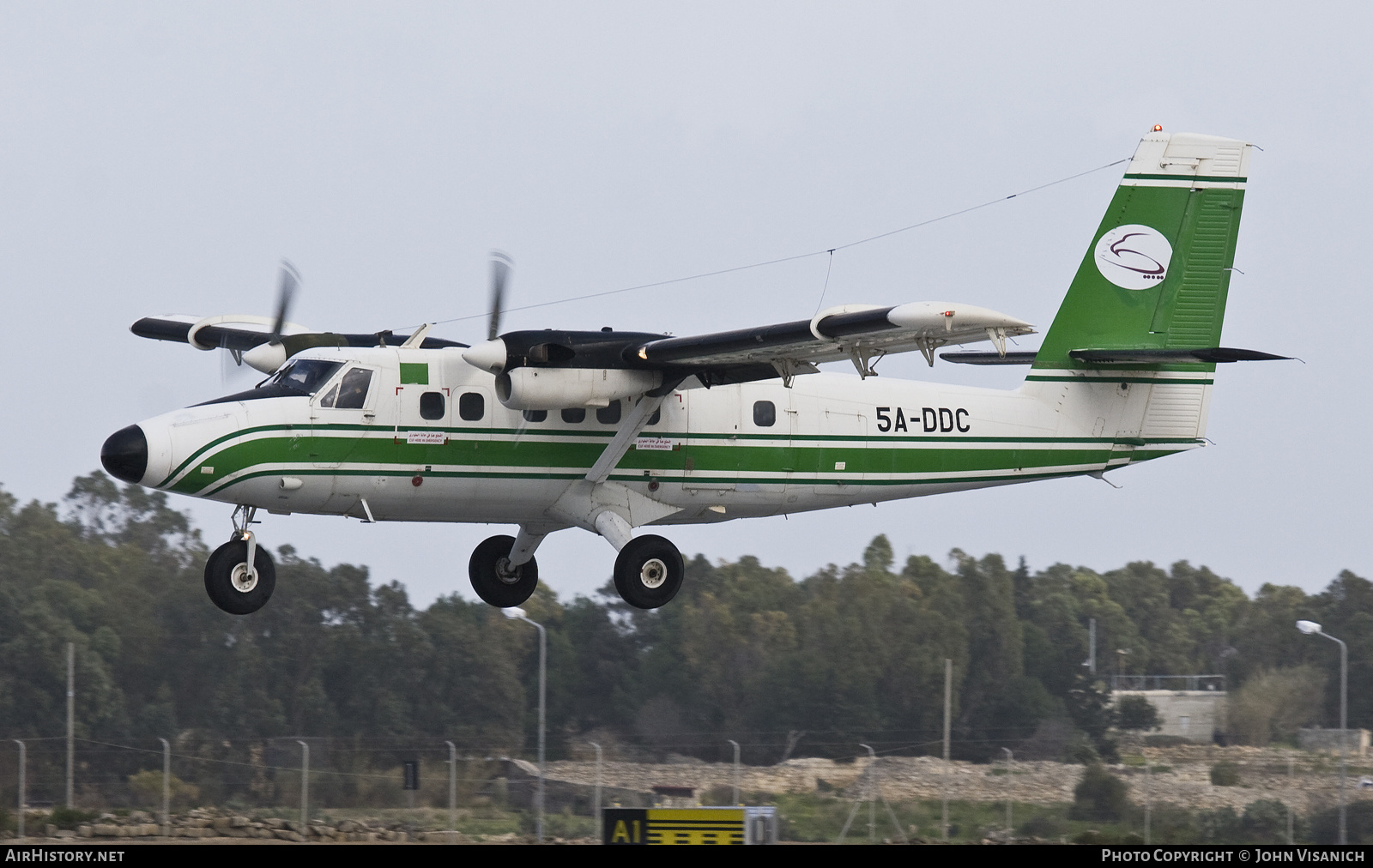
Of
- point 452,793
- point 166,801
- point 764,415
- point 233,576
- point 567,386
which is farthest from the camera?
point 166,801

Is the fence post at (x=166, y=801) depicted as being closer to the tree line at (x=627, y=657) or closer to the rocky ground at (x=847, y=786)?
the rocky ground at (x=847, y=786)

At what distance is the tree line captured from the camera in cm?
3525

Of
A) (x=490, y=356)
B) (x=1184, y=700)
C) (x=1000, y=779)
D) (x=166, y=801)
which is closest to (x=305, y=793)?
(x=166, y=801)

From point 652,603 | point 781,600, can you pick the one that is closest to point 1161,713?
point 781,600

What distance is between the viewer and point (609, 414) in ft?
60.2

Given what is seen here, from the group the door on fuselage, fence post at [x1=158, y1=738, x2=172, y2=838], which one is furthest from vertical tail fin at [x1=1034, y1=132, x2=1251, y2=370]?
fence post at [x1=158, y1=738, x2=172, y2=838]

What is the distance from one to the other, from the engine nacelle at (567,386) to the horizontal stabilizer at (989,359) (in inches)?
179

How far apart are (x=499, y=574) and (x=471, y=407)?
2952mm

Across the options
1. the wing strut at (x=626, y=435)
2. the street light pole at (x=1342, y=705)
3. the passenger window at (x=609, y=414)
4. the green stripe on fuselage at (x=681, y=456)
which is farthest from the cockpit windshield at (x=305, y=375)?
the street light pole at (x=1342, y=705)

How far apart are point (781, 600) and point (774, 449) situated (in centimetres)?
1970

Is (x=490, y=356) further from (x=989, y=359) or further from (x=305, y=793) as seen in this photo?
(x=305, y=793)

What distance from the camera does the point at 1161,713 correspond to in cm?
3372

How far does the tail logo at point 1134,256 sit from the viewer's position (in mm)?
20031
